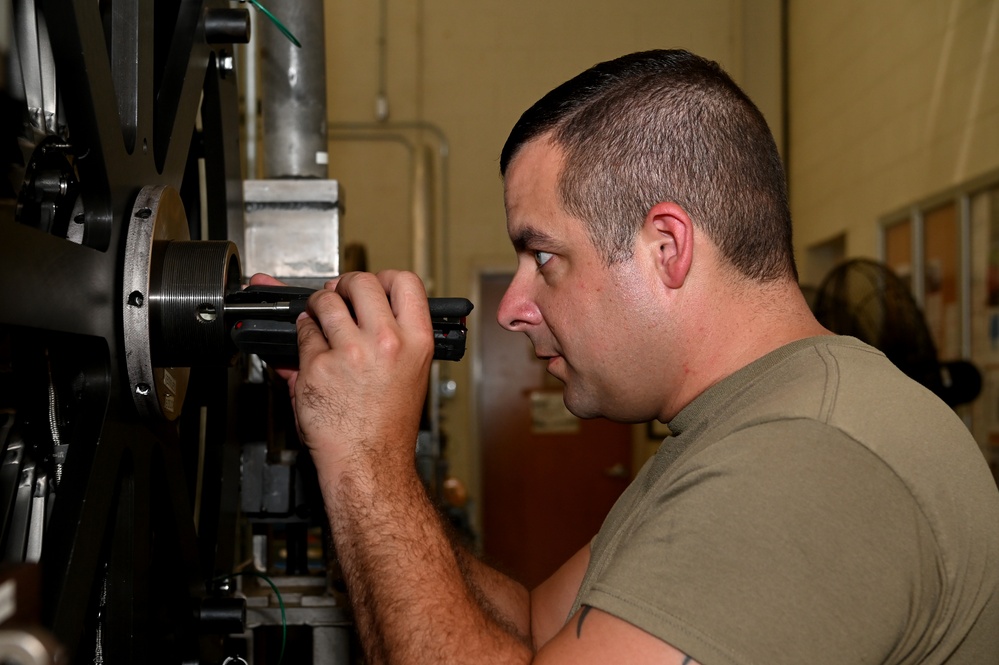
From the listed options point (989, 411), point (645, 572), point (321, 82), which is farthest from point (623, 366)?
point (989, 411)

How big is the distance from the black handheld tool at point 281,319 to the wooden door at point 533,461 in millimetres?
4175

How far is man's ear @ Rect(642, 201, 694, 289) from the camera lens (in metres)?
0.95

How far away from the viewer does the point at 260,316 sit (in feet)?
3.32

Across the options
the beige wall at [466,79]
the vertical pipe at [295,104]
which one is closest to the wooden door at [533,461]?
the beige wall at [466,79]

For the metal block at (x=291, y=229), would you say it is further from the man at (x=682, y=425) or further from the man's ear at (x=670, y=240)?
the man's ear at (x=670, y=240)

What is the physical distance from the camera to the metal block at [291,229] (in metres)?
1.42

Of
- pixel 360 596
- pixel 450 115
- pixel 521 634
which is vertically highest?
pixel 450 115

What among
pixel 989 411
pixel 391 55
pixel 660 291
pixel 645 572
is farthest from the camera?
pixel 391 55

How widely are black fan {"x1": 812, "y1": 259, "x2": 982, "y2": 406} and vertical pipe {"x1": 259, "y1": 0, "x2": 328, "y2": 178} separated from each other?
184 centimetres

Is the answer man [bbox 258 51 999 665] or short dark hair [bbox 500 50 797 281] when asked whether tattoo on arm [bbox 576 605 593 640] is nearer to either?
man [bbox 258 51 999 665]

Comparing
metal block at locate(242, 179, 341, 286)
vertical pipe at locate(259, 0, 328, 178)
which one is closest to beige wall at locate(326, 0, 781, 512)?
vertical pipe at locate(259, 0, 328, 178)

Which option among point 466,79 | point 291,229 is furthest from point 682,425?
point 466,79

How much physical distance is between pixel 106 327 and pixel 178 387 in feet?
0.48

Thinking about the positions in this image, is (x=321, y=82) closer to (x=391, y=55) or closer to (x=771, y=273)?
(x=771, y=273)
